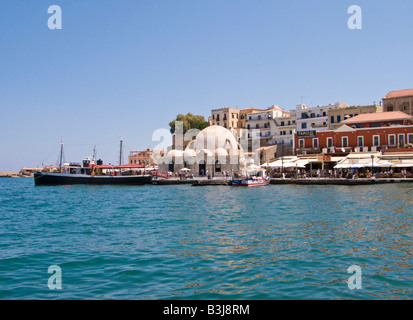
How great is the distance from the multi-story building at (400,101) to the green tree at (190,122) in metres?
34.2

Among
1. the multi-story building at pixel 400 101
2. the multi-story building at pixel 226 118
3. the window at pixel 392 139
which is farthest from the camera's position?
the multi-story building at pixel 226 118

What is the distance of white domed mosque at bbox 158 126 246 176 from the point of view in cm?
5443

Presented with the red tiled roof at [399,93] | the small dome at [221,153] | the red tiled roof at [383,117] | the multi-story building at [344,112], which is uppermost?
the red tiled roof at [399,93]

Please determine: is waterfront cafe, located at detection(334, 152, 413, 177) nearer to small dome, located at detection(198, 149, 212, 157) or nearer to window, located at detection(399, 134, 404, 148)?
window, located at detection(399, 134, 404, 148)

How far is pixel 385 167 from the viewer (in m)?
39.2

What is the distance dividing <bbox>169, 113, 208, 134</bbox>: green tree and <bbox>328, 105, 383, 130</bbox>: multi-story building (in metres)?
26.5

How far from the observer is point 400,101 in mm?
48969

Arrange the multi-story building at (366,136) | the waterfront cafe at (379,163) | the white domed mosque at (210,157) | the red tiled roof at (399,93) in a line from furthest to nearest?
1. the white domed mosque at (210,157)
2. the red tiled roof at (399,93)
3. the multi-story building at (366,136)
4. the waterfront cafe at (379,163)

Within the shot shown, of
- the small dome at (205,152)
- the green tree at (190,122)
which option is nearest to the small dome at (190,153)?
the small dome at (205,152)

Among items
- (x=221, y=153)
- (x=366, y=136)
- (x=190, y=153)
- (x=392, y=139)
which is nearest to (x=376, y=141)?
(x=366, y=136)

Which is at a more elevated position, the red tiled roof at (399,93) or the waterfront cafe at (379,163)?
the red tiled roof at (399,93)

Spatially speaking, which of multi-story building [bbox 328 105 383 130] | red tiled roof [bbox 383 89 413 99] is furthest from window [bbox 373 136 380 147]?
red tiled roof [bbox 383 89 413 99]

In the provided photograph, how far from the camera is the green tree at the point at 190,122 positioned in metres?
74.4

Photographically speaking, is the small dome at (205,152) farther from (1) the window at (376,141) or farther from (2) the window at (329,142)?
(1) the window at (376,141)
